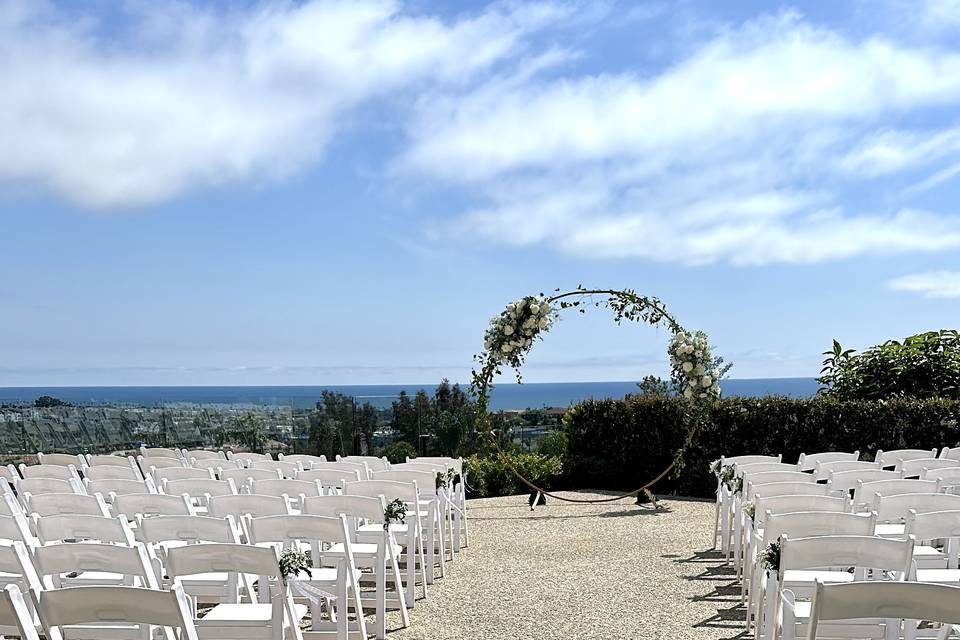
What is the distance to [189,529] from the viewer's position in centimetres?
494

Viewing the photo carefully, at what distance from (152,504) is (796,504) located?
4.06 metres

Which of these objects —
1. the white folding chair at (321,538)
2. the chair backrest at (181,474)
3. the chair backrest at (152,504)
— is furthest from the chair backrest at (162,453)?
the white folding chair at (321,538)

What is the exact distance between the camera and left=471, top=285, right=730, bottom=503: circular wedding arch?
11.9m

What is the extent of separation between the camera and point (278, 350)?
113125mm

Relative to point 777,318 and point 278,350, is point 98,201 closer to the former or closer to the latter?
point 777,318

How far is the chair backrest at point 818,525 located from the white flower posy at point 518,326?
6813mm

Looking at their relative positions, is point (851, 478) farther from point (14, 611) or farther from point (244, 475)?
point (14, 611)

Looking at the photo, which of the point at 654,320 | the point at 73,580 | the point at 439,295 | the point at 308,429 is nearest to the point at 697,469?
the point at 654,320

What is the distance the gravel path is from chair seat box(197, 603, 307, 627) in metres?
1.31

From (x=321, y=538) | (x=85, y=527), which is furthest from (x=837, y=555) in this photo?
(x=85, y=527)

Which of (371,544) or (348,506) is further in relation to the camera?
(371,544)

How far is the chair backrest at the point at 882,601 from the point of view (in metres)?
3.52

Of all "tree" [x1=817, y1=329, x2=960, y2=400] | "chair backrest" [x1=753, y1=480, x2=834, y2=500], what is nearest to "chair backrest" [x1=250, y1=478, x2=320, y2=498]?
"chair backrest" [x1=753, y1=480, x2=834, y2=500]

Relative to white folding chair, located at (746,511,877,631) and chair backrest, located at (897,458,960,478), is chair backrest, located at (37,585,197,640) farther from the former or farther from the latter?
chair backrest, located at (897,458,960,478)
